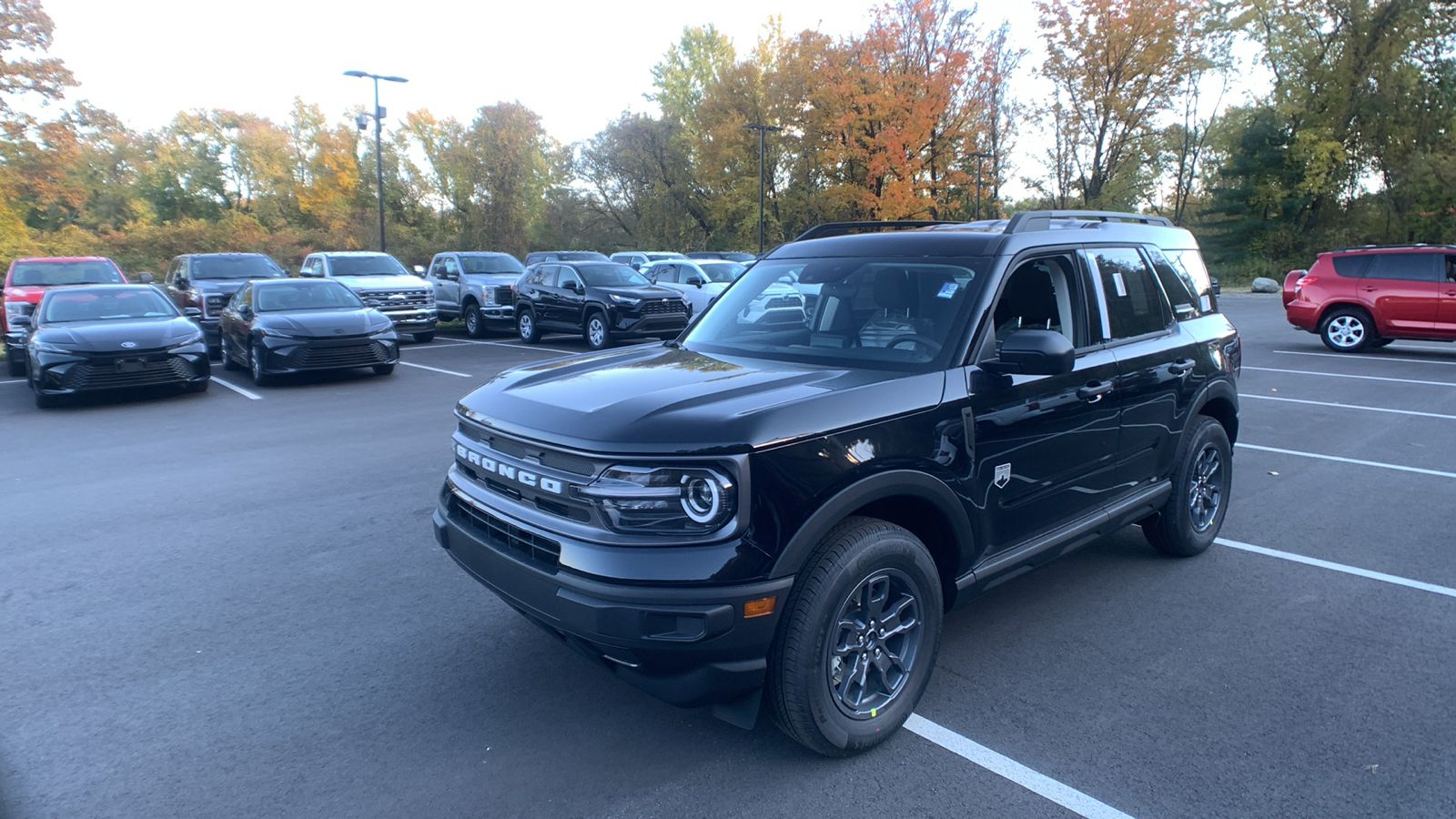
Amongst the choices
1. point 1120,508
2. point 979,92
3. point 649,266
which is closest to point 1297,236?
point 979,92

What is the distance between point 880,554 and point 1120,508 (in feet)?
6.55

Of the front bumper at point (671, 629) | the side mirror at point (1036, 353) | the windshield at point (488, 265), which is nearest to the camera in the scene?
the front bumper at point (671, 629)

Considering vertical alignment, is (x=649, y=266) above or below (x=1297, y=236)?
below

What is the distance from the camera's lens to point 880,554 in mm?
3080

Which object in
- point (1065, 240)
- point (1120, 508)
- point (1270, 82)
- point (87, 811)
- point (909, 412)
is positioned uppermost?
point (1270, 82)

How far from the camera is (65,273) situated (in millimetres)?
16953

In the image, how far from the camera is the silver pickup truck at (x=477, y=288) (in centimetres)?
1989

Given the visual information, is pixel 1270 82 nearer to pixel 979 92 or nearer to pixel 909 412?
pixel 979 92

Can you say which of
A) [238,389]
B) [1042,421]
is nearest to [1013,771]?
[1042,421]

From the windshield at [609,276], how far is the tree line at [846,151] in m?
21.0

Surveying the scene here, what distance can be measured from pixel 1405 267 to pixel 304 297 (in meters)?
18.3

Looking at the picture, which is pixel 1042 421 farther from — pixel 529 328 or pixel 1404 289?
pixel 529 328

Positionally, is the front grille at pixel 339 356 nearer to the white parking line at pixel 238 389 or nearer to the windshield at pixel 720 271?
the white parking line at pixel 238 389

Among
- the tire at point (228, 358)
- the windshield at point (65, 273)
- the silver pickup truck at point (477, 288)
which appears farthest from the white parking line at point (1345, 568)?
the windshield at point (65, 273)
